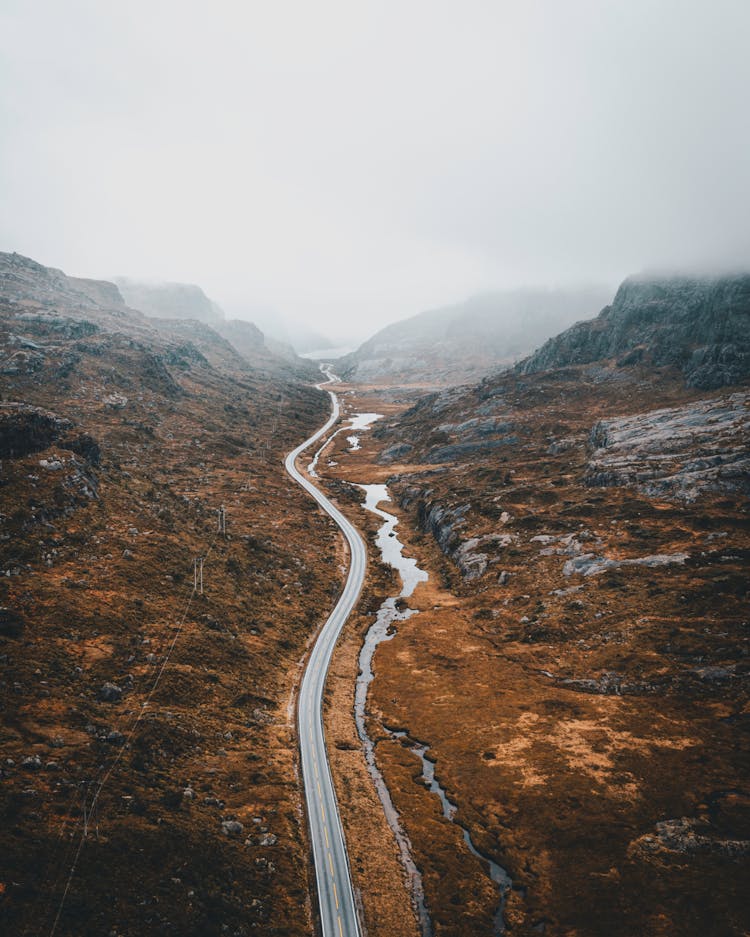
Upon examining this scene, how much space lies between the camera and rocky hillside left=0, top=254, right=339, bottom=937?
115 ft

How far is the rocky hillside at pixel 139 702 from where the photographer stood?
35.1 m

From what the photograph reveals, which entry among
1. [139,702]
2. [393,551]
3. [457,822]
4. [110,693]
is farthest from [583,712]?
[393,551]

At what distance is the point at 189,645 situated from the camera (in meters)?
68.8

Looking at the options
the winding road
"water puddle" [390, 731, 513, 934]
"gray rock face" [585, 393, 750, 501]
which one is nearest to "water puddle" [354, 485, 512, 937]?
"water puddle" [390, 731, 513, 934]

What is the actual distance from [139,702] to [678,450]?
139803 millimetres

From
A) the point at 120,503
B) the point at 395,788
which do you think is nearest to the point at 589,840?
the point at 395,788

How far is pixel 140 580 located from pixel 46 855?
45.9 meters

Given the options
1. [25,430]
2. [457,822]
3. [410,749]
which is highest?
[25,430]

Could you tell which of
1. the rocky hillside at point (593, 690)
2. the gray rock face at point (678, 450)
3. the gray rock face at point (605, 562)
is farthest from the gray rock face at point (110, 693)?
the gray rock face at point (678, 450)

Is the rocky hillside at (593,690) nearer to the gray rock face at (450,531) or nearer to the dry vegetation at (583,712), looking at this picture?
the dry vegetation at (583,712)

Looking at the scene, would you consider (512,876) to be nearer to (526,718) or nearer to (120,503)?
(526,718)

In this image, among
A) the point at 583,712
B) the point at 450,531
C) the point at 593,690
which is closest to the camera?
the point at 583,712

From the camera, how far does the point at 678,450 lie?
438ft

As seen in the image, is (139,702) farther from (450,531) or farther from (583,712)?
(450,531)
